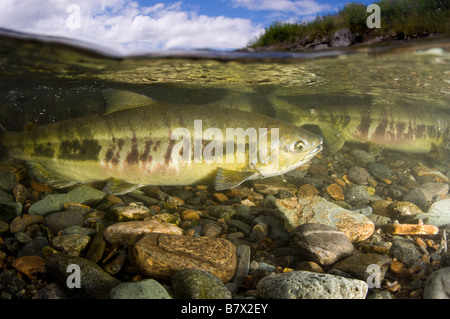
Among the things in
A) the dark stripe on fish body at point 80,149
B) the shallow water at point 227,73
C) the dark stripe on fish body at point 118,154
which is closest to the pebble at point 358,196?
the shallow water at point 227,73

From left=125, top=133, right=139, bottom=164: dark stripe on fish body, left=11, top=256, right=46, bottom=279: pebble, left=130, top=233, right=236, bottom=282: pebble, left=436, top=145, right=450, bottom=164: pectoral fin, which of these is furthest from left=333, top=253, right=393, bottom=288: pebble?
left=436, top=145, right=450, bottom=164: pectoral fin

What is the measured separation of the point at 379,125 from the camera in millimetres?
9414

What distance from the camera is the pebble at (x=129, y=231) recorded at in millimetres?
3725

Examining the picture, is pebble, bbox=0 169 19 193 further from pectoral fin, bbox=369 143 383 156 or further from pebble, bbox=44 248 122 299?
pectoral fin, bbox=369 143 383 156

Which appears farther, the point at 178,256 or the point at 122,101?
the point at 122,101

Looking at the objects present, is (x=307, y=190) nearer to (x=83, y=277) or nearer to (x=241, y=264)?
(x=241, y=264)

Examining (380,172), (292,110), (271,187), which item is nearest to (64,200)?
(271,187)

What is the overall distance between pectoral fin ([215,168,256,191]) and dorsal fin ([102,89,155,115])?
6.09 feet

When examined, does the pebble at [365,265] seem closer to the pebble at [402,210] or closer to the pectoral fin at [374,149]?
the pebble at [402,210]

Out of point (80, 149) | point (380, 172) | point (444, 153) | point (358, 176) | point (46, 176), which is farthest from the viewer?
point (444, 153)

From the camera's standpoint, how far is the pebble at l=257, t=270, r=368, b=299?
285 cm

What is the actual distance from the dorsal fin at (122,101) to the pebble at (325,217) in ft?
9.98

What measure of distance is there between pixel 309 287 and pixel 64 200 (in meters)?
4.15

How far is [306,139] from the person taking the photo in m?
5.15
